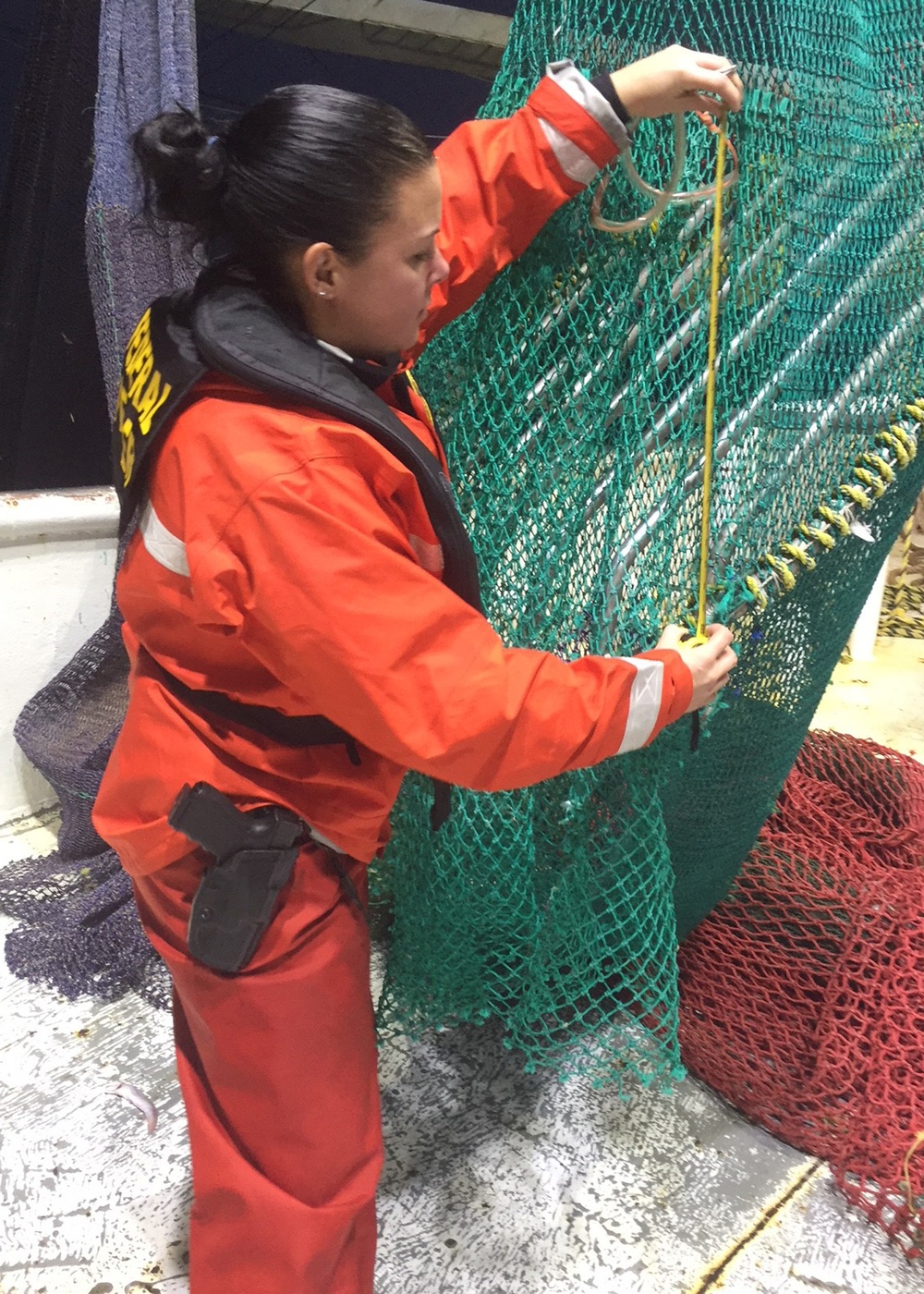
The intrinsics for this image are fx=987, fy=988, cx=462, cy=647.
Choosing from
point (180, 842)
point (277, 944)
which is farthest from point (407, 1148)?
point (180, 842)

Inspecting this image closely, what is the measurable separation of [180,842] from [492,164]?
3.02 feet

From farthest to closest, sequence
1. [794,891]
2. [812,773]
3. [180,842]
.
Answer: [812,773]
[794,891]
[180,842]

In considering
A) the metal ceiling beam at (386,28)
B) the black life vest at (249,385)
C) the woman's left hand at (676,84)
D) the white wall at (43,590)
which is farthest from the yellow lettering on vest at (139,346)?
the metal ceiling beam at (386,28)

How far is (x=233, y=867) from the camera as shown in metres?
1.13

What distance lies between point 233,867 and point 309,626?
35cm

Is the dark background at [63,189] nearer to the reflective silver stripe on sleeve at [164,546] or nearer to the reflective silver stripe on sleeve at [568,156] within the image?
the reflective silver stripe on sleeve at [568,156]

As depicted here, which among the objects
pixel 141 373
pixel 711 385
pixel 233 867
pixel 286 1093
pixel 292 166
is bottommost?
pixel 286 1093

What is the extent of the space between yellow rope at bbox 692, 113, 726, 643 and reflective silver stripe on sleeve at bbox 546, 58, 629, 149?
12 centimetres

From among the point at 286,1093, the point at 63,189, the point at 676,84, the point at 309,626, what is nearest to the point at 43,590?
the point at 63,189

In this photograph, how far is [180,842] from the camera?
1.16 meters

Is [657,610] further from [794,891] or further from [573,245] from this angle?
[794,891]

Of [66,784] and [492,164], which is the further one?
[66,784]

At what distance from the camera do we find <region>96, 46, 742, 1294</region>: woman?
948 mm

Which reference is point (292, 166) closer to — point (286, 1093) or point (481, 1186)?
point (286, 1093)
